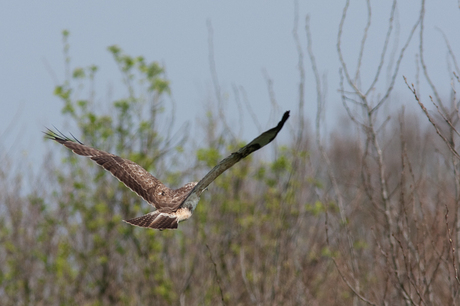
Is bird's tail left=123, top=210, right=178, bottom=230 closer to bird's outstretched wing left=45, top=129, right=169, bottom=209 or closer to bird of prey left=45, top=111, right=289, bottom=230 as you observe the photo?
bird of prey left=45, top=111, right=289, bottom=230

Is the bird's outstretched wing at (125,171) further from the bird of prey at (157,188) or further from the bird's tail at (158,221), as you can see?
the bird's tail at (158,221)

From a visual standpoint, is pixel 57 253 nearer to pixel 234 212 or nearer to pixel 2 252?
pixel 2 252

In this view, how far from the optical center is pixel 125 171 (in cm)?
630

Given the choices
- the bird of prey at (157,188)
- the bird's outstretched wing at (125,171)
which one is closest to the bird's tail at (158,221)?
the bird of prey at (157,188)

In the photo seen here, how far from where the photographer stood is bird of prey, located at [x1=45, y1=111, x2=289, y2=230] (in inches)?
172

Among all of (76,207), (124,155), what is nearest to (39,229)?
(76,207)

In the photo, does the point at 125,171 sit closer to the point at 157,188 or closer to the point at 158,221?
the point at 157,188

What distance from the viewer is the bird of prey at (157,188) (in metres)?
4.38

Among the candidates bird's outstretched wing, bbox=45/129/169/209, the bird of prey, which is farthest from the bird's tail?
bird's outstretched wing, bbox=45/129/169/209

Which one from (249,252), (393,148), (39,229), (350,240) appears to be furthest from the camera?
(393,148)

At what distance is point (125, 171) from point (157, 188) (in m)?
0.48

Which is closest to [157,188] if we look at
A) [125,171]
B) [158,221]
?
[125,171]

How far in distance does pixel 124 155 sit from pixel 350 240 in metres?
6.21

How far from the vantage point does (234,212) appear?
375 inches
